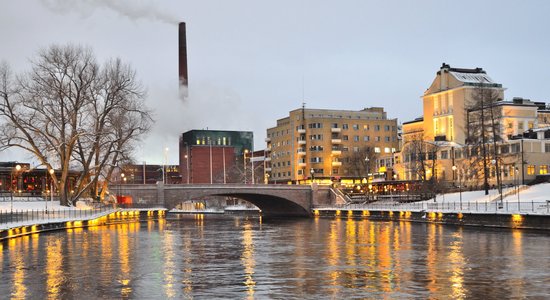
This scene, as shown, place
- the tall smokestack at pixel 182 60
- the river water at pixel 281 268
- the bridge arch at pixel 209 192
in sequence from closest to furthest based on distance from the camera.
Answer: the river water at pixel 281 268 < the bridge arch at pixel 209 192 < the tall smokestack at pixel 182 60

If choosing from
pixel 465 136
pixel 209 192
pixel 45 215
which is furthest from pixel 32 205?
pixel 465 136

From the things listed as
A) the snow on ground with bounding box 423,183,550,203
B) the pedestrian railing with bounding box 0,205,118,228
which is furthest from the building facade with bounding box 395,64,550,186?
the pedestrian railing with bounding box 0,205,118,228

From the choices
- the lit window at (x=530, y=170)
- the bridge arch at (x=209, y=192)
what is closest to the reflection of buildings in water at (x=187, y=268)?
the bridge arch at (x=209, y=192)

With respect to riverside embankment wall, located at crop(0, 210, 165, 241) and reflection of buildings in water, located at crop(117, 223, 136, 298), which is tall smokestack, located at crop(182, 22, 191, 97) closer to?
riverside embankment wall, located at crop(0, 210, 165, 241)

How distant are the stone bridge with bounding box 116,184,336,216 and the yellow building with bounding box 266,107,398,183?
38.8m

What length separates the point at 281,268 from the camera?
33812mm

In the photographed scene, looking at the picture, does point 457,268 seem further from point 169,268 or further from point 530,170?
point 530,170

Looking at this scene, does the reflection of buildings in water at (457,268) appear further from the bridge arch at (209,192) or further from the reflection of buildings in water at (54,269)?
the bridge arch at (209,192)

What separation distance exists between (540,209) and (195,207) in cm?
12734

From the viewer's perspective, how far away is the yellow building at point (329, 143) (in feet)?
553

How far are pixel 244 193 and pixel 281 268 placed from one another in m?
79.7

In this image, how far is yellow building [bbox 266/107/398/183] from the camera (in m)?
169

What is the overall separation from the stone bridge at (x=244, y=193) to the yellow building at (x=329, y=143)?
38773 millimetres

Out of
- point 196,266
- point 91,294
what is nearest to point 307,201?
point 196,266
